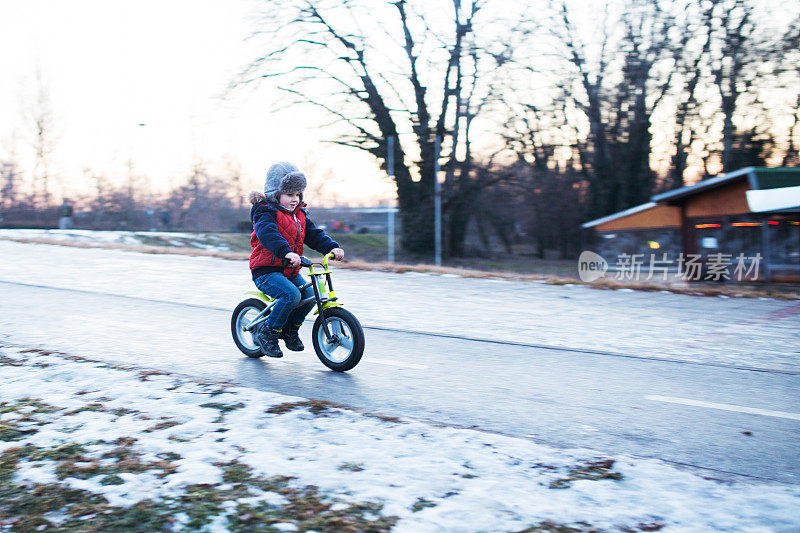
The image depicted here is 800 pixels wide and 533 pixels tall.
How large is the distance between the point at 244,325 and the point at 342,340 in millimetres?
1149

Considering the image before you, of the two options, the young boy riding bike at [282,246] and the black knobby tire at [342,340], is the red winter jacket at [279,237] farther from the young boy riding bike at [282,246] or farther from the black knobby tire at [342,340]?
the black knobby tire at [342,340]

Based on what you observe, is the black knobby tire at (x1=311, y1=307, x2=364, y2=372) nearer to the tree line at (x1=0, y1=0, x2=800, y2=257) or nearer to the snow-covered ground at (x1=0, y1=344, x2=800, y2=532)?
the snow-covered ground at (x1=0, y1=344, x2=800, y2=532)

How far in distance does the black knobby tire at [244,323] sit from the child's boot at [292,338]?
0.92ft

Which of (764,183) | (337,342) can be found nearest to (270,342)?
(337,342)

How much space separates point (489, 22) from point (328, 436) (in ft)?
76.8

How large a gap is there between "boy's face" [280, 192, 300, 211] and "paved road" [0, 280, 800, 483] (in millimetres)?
1403

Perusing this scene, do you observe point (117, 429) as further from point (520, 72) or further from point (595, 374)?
point (520, 72)

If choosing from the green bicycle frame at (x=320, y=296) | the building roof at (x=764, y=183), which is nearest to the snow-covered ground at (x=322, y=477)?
the green bicycle frame at (x=320, y=296)

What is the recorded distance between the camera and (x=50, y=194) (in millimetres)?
36938

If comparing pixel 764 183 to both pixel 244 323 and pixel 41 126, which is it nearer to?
pixel 244 323

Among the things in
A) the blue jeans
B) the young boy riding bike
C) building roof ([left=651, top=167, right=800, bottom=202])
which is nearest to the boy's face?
the young boy riding bike

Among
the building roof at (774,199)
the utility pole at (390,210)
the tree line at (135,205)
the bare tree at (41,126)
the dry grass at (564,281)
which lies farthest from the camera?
the bare tree at (41,126)

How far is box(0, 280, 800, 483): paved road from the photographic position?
4.09 meters

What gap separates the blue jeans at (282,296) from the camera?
19.2 feet
